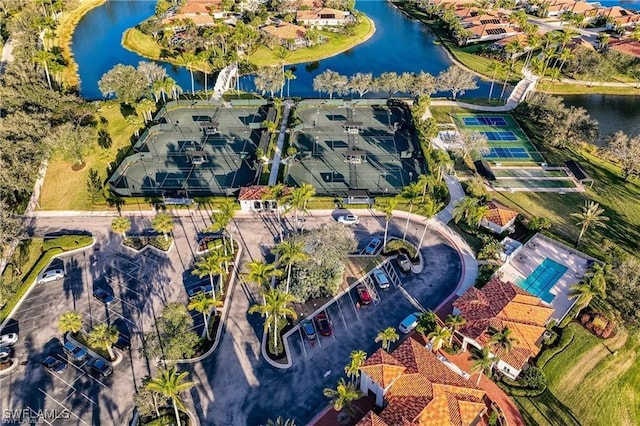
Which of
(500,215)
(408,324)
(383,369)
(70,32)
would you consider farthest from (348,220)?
(70,32)

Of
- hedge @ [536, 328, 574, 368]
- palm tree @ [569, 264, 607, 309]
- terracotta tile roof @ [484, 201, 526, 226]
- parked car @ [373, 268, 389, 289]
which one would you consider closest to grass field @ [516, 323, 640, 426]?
hedge @ [536, 328, 574, 368]

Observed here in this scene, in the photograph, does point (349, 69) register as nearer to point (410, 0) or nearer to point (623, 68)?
point (623, 68)

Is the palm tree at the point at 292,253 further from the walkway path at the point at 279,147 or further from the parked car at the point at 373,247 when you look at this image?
the walkway path at the point at 279,147

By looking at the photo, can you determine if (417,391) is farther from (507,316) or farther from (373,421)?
(507,316)

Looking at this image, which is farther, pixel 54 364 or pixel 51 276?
pixel 51 276

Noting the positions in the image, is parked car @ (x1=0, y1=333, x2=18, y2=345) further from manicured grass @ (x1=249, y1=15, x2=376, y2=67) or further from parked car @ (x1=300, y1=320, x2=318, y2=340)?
manicured grass @ (x1=249, y1=15, x2=376, y2=67)
